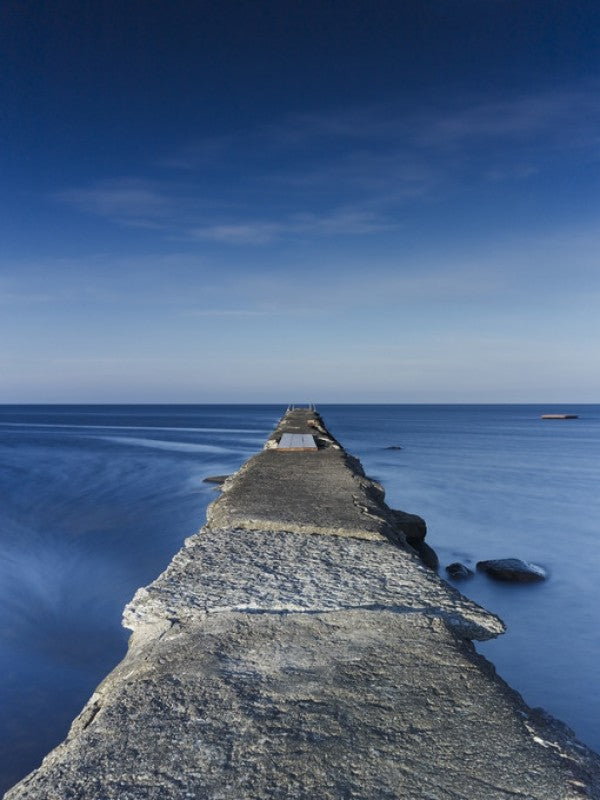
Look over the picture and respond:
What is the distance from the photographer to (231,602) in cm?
231

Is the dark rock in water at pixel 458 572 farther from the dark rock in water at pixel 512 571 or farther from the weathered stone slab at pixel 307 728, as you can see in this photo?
the weathered stone slab at pixel 307 728

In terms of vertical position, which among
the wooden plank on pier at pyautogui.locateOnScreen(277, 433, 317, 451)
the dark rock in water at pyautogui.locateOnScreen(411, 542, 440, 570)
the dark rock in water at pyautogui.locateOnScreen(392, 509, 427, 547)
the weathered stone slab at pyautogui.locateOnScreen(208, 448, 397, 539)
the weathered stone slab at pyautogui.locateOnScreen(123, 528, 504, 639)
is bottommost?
the dark rock in water at pyautogui.locateOnScreen(411, 542, 440, 570)

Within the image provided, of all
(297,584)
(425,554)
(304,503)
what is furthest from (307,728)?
(425,554)

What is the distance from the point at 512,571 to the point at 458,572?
621mm

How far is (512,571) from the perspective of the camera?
6.99 metres

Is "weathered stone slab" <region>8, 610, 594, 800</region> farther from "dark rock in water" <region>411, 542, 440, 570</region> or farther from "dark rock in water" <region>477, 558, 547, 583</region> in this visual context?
"dark rock in water" <region>477, 558, 547, 583</region>

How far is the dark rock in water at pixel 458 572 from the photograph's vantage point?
700cm

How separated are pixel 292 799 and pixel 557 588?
650 centimetres

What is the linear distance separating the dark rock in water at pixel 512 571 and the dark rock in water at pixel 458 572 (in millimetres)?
210

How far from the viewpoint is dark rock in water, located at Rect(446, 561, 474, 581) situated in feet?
23.0

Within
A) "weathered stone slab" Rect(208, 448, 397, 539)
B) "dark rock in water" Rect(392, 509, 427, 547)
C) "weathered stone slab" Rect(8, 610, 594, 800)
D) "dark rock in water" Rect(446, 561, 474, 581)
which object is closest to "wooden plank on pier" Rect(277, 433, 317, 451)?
"weathered stone slab" Rect(208, 448, 397, 539)

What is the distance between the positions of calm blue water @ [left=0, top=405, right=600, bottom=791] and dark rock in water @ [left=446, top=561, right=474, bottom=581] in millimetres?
161

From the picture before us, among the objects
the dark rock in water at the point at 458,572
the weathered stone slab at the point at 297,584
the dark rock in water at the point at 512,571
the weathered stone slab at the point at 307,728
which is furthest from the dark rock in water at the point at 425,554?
the weathered stone slab at the point at 307,728

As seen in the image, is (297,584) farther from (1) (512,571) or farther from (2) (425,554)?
(1) (512,571)
